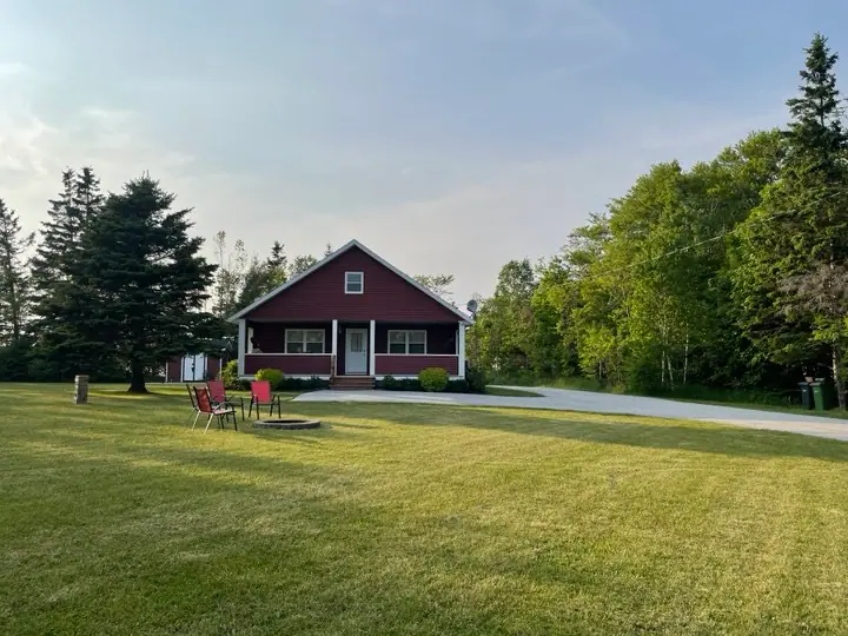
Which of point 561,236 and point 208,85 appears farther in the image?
point 561,236

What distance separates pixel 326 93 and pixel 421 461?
467 inches

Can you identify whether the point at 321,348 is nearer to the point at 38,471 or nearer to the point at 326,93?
the point at 326,93

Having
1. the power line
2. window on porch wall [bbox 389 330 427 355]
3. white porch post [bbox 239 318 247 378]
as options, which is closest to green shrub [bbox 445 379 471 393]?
window on porch wall [bbox 389 330 427 355]

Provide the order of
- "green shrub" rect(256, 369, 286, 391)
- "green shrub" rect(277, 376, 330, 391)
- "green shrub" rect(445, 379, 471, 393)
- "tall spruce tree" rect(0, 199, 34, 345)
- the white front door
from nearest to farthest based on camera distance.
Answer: "green shrub" rect(256, 369, 286, 391) → "green shrub" rect(277, 376, 330, 391) → "green shrub" rect(445, 379, 471, 393) → "tall spruce tree" rect(0, 199, 34, 345) → the white front door

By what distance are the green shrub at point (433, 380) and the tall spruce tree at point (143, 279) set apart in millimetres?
7868

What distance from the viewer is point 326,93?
634 inches

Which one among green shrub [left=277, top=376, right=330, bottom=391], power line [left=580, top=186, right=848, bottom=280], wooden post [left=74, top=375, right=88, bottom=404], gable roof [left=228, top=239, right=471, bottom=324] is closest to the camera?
wooden post [left=74, top=375, right=88, bottom=404]

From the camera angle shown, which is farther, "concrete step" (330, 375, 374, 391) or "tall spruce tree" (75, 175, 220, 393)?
"concrete step" (330, 375, 374, 391)

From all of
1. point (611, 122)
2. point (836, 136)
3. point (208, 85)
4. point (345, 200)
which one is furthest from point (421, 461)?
point (836, 136)

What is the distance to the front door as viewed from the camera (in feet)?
84.0

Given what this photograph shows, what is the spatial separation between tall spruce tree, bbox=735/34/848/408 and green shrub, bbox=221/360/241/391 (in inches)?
793

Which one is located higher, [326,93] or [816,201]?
[326,93]

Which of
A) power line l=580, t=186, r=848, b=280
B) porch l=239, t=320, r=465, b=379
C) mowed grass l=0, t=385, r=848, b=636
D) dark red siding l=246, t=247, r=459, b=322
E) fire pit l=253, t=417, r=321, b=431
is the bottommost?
mowed grass l=0, t=385, r=848, b=636

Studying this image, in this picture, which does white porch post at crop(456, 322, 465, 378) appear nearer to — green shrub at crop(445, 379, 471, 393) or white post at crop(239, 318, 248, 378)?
green shrub at crop(445, 379, 471, 393)
